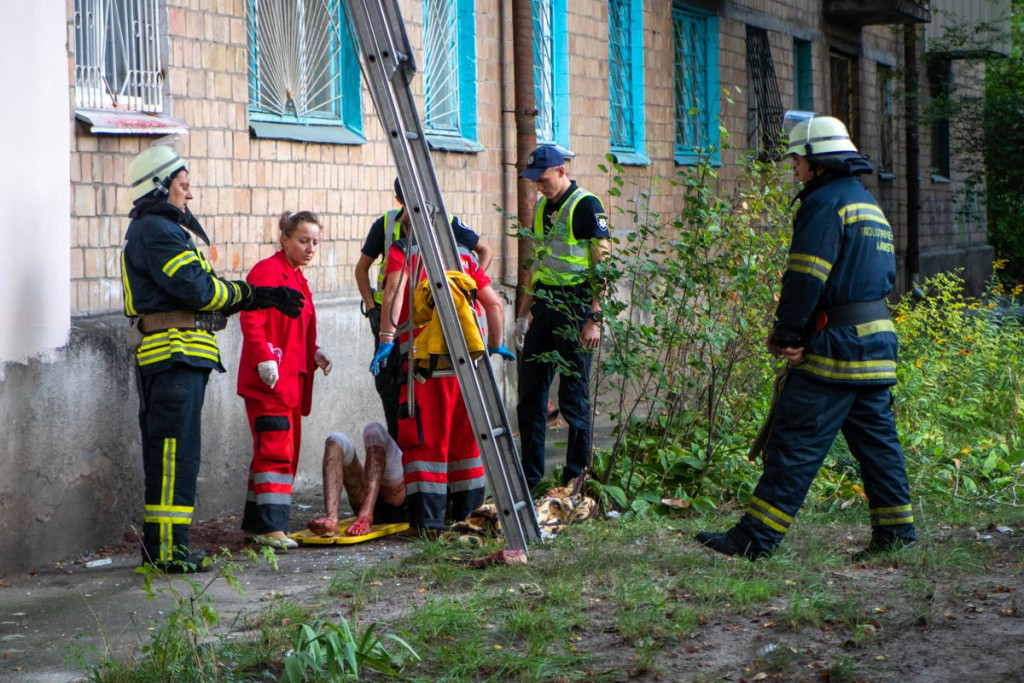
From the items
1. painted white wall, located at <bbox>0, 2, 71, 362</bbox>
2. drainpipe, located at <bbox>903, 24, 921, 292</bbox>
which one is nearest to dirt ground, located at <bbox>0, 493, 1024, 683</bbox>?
painted white wall, located at <bbox>0, 2, 71, 362</bbox>

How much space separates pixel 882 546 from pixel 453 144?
5.48 m

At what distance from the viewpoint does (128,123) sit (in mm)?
7219

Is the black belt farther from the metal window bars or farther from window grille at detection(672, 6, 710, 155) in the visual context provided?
window grille at detection(672, 6, 710, 155)

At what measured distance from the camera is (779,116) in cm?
1666

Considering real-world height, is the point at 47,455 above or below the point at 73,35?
below

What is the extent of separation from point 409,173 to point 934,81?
66.3 ft

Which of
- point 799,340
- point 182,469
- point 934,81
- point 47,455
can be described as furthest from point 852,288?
point 934,81

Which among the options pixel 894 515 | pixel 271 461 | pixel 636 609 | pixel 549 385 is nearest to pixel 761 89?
pixel 549 385

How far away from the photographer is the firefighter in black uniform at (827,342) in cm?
586

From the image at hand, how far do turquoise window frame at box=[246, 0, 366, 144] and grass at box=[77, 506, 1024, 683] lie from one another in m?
3.29

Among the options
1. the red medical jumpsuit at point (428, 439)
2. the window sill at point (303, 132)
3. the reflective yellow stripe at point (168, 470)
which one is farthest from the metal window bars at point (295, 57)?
the reflective yellow stripe at point (168, 470)

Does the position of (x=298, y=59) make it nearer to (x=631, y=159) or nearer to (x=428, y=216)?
(x=428, y=216)

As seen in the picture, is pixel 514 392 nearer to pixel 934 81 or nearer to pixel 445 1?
pixel 445 1

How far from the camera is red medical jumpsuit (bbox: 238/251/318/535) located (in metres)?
6.88
